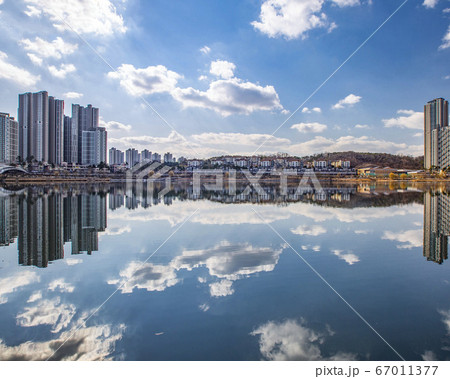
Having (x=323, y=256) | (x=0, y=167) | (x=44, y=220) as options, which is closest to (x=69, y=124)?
(x=0, y=167)

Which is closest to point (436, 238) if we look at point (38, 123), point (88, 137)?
point (38, 123)

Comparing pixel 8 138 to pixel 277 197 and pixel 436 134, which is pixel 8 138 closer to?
pixel 277 197

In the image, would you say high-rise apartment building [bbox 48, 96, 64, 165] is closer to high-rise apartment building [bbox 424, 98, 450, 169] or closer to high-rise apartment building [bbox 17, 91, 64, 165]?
high-rise apartment building [bbox 17, 91, 64, 165]

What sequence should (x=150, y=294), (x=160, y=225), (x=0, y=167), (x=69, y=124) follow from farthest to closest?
(x=69, y=124)
(x=0, y=167)
(x=160, y=225)
(x=150, y=294)

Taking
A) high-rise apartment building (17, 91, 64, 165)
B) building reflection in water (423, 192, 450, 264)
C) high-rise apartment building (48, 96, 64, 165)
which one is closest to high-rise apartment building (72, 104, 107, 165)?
high-rise apartment building (48, 96, 64, 165)

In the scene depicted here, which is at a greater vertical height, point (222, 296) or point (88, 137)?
point (88, 137)

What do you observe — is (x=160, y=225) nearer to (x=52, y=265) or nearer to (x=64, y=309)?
(x=52, y=265)
